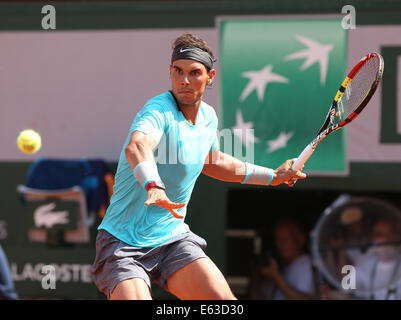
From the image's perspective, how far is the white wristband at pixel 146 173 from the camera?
9.88 ft

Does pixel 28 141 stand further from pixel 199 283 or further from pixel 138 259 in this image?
pixel 199 283

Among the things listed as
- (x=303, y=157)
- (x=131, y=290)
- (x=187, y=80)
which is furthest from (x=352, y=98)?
(x=131, y=290)

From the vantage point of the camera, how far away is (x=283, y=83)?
6.07 metres

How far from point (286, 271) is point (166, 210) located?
2.94 metres

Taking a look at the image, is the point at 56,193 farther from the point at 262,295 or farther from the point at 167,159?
the point at 167,159

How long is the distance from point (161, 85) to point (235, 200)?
1.21 m

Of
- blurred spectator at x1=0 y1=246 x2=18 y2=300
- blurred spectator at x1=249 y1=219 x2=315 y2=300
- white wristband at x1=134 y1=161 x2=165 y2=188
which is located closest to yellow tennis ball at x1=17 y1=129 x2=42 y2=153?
blurred spectator at x1=0 y1=246 x2=18 y2=300

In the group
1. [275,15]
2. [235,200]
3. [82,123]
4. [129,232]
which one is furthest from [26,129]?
[129,232]

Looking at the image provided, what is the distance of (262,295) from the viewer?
615cm

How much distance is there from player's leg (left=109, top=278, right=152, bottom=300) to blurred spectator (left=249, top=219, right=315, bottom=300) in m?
3.03

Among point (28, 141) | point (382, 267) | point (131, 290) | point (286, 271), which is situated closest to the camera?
point (131, 290)

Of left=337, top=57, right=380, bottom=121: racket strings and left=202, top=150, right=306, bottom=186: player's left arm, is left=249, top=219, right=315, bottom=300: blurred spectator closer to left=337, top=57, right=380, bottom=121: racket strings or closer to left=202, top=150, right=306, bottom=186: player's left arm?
left=337, top=57, right=380, bottom=121: racket strings
